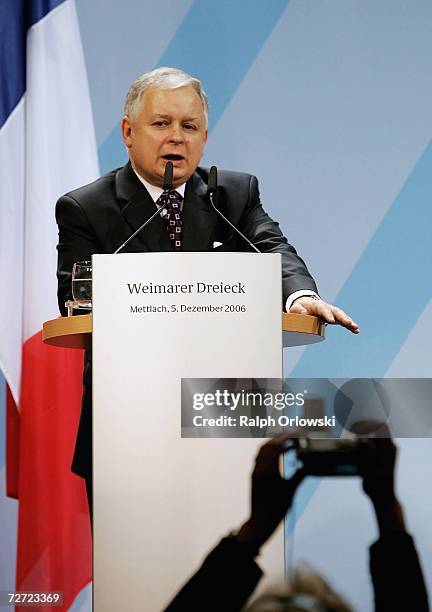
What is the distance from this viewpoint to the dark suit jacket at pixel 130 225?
3.46m

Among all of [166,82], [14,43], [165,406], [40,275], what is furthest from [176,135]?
[165,406]

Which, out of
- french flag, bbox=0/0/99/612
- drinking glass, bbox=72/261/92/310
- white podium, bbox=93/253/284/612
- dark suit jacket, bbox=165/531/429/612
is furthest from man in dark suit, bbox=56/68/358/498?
dark suit jacket, bbox=165/531/429/612

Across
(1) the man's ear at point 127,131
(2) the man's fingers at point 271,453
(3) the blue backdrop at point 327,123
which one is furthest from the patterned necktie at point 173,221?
(2) the man's fingers at point 271,453

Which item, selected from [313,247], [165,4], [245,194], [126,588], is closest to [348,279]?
[313,247]

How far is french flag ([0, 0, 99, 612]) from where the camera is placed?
405 centimetres

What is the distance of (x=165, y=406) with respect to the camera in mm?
2381

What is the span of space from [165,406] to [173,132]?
149 cm

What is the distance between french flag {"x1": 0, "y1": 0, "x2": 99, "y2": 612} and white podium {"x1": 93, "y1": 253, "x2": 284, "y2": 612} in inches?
68.5

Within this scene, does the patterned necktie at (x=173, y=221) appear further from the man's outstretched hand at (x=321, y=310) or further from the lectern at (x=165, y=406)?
the lectern at (x=165, y=406)

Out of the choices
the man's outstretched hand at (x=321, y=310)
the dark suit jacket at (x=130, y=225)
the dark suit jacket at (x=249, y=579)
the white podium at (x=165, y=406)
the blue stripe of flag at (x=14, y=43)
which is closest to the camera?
the dark suit jacket at (x=249, y=579)

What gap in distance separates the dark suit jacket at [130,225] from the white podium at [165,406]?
0.97m

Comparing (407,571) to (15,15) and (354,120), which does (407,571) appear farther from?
(15,15)

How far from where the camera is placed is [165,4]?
14.4 feet

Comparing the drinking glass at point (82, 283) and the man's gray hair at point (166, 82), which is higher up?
the man's gray hair at point (166, 82)
